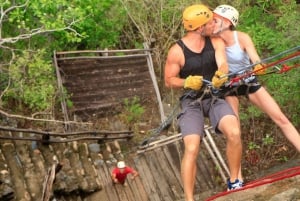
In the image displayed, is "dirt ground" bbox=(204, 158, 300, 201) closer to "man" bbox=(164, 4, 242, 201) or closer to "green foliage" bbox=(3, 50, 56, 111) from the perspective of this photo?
"man" bbox=(164, 4, 242, 201)

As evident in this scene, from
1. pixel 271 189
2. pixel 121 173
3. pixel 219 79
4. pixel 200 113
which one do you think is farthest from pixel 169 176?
pixel 271 189

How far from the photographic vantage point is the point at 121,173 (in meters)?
7.95

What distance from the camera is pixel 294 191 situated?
12.2 ft

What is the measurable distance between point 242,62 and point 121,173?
10.9 feet

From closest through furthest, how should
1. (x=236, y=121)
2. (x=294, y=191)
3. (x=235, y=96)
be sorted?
(x=294, y=191)
(x=236, y=121)
(x=235, y=96)

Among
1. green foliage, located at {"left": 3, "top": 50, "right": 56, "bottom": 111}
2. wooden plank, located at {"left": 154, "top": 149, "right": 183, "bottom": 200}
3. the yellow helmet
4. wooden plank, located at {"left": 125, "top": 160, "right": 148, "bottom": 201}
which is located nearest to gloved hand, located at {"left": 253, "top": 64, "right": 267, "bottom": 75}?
the yellow helmet

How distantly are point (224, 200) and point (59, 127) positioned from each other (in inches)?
235

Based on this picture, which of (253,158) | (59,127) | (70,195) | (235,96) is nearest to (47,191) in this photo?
(70,195)

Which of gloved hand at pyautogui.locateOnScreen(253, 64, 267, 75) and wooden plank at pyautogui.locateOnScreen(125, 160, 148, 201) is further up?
gloved hand at pyautogui.locateOnScreen(253, 64, 267, 75)

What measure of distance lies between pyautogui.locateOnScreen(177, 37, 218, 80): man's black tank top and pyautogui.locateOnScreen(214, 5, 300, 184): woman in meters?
0.25

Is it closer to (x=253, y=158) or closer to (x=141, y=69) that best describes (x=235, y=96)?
(x=253, y=158)

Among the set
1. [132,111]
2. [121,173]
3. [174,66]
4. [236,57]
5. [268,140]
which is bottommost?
[268,140]

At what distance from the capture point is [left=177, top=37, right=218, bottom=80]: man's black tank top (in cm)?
522

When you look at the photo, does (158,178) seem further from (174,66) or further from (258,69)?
(258,69)
